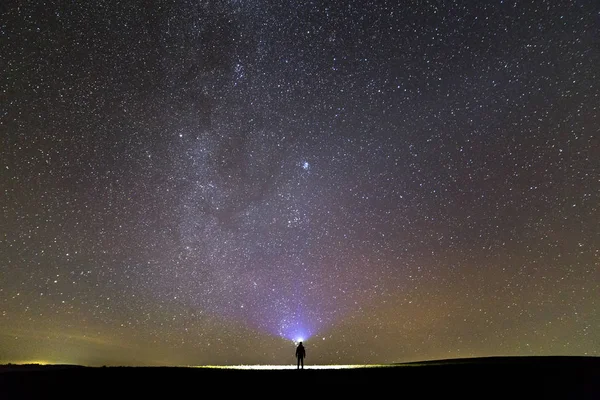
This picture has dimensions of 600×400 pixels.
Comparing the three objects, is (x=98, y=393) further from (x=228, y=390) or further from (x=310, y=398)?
(x=310, y=398)

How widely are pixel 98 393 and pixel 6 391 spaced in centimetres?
292

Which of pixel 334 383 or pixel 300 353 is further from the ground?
pixel 300 353

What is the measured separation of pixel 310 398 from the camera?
9641mm

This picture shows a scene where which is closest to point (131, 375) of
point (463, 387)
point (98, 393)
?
point (98, 393)

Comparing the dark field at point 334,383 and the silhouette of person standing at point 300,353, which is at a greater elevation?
the silhouette of person standing at point 300,353

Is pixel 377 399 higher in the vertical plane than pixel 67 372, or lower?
lower

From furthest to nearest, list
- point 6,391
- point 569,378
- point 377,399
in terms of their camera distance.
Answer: point 6,391
point 569,378
point 377,399

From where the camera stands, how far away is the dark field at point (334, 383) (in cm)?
977

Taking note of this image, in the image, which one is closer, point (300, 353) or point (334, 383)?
point (334, 383)

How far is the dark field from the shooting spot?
9.77 m

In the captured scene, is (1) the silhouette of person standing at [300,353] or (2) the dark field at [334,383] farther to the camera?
(1) the silhouette of person standing at [300,353]

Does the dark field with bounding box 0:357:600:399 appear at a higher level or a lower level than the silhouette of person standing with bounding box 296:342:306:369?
lower

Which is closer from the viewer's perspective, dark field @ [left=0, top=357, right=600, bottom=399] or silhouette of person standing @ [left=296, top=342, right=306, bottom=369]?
dark field @ [left=0, top=357, right=600, bottom=399]

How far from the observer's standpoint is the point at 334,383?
10.4 m
